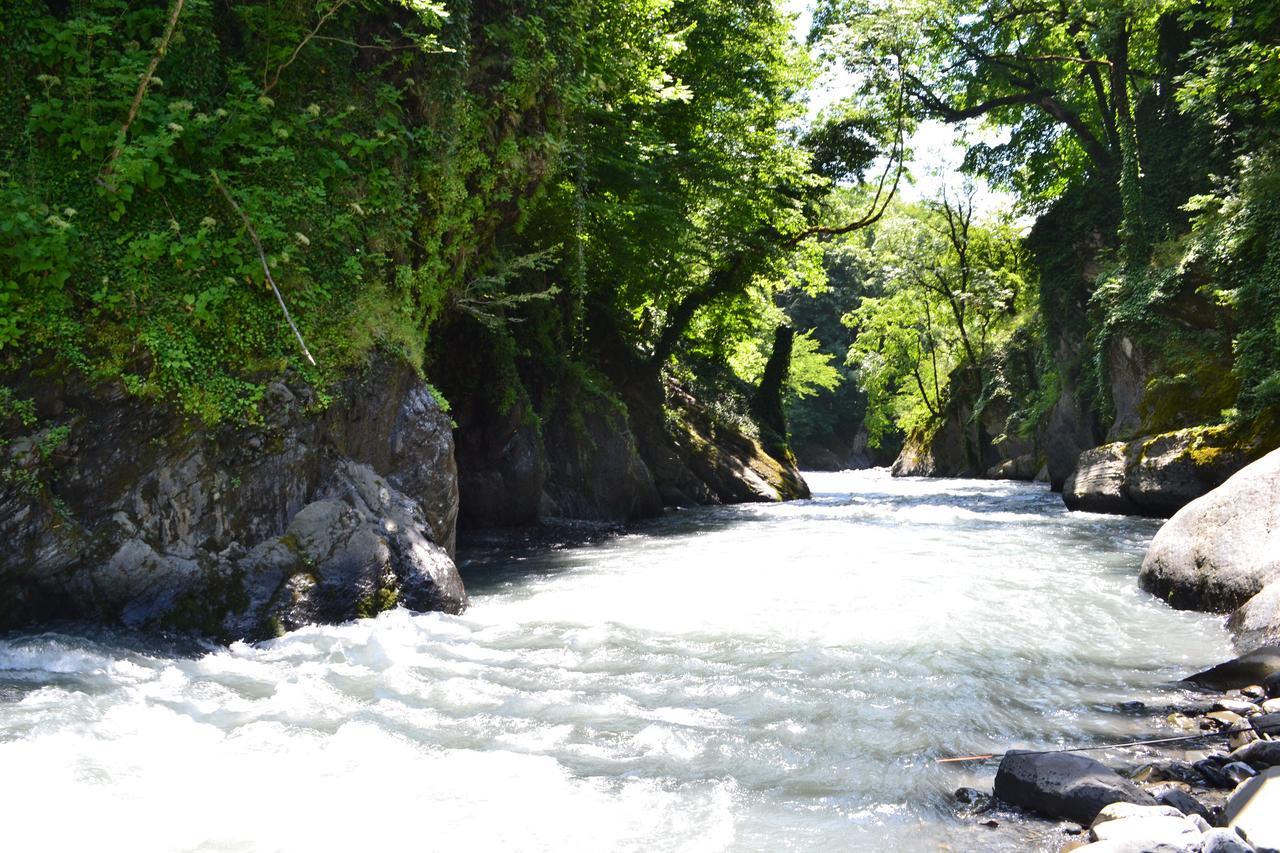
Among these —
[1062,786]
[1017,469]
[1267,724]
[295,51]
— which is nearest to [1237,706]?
[1267,724]

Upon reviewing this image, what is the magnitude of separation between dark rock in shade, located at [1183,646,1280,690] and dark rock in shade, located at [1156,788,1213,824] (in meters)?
1.92

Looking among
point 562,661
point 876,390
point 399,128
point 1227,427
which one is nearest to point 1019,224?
point 876,390

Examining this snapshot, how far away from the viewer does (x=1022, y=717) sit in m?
4.61

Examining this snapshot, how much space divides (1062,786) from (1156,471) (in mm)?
11453

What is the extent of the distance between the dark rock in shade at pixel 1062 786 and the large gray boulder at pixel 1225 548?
12.3 feet

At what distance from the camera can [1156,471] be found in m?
13.1

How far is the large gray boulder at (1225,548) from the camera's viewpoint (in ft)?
21.3

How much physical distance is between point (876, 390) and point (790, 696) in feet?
129

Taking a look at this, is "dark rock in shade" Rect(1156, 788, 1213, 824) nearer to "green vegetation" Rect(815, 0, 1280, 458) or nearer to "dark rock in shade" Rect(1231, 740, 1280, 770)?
"dark rock in shade" Rect(1231, 740, 1280, 770)

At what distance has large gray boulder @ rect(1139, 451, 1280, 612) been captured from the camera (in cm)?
648

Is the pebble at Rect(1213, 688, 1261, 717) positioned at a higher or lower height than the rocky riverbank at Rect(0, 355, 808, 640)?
lower

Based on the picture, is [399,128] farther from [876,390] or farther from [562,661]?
[876,390]

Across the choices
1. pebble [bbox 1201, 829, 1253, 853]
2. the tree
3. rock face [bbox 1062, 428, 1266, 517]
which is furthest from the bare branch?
the tree

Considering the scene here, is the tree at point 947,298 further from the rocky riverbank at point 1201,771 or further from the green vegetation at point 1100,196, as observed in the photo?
the rocky riverbank at point 1201,771
